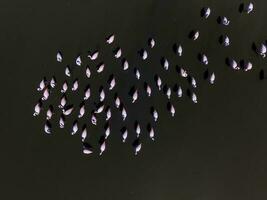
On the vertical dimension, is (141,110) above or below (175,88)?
below

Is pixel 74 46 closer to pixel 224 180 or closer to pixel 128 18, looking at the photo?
pixel 128 18

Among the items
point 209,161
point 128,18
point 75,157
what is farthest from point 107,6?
point 209,161

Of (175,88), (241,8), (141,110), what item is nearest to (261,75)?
(241,8)

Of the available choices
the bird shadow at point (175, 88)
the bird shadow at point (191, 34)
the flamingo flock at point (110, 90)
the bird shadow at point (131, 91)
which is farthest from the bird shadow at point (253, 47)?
the bird shadow at point (131, 91)

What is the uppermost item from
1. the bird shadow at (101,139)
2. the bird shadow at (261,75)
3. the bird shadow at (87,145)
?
the bird shadow at (261,75)

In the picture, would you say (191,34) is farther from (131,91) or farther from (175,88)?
(131,91)

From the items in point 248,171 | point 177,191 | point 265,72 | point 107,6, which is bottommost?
point 177,191

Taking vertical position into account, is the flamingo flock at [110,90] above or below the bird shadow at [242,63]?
below

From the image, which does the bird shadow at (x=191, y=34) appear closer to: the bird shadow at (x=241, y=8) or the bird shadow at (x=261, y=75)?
the bird shadow at (x=241, y=8)

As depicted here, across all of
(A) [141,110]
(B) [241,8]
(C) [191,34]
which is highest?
(B) [241,8]
